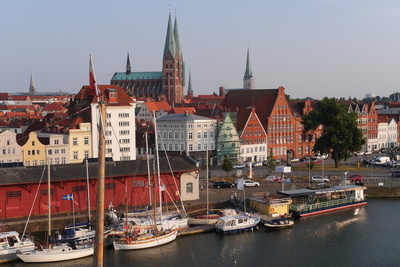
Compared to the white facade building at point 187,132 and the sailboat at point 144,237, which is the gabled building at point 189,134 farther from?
the sailboat at point 144,237

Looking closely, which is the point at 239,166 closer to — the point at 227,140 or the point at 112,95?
the point at 227,140

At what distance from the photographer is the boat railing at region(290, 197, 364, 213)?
43.6 metres

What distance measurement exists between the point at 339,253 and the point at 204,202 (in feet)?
43.8

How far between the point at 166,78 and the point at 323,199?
461 feet

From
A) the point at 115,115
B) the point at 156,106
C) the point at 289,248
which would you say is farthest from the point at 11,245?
the point at 156,106

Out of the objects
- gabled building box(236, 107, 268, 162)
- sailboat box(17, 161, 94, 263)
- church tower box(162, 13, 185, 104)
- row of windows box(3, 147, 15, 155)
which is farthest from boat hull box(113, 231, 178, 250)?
church tower box(162, 13, 185, 104)

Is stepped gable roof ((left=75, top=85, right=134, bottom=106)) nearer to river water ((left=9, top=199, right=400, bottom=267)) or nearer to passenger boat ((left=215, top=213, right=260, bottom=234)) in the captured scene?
passenger boat ((left=215, top=213, right=260, bottom=234))

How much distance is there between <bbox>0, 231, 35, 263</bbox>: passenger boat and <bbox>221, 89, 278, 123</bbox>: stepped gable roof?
49253 millimetres

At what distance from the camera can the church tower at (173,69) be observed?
177375mm

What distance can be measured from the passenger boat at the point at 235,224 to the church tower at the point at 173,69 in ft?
461

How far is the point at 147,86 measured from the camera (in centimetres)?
18838

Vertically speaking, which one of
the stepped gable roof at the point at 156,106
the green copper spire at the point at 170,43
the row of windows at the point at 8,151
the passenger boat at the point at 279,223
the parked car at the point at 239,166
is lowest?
the passenger boat at the point at 279,223

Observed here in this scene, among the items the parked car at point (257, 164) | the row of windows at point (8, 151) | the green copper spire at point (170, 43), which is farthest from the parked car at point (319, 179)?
the green copper spire at point (170, 43)

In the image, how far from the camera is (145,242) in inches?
1334
